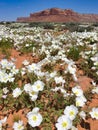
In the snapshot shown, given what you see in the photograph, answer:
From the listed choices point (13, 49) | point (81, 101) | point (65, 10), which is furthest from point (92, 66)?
point (65, 10)

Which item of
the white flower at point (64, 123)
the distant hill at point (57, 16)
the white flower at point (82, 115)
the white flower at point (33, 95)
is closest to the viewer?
the white flower at point (64, 123)

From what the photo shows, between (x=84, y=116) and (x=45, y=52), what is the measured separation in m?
3.99

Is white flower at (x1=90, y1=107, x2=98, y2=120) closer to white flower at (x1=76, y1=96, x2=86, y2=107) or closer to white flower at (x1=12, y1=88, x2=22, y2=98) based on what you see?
white flower at (x1=76, y1=96, x2=86, y2=107)

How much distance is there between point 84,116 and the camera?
15.4ft

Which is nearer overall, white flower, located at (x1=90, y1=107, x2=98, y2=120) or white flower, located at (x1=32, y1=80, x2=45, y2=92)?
white flower, located at (x1=90, y1=107, x2=98, y2=120)

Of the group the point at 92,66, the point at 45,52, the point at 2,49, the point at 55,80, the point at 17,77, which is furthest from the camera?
the point at 2,49

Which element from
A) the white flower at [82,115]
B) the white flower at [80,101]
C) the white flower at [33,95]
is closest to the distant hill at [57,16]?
the white flower at [33,95]

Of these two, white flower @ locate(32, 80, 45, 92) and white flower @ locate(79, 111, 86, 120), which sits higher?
white flower @ locate(32, 80, 45, 92)

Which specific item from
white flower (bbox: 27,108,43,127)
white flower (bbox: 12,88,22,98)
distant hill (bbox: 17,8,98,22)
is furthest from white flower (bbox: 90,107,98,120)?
distant hill (bbox: 17,8,98,22)

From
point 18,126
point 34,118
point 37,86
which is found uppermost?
point 37,86

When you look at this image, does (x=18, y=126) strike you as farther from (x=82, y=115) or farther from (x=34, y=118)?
(x=82, y=115)

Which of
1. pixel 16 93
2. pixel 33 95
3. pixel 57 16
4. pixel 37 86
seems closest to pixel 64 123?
pixel 33 95

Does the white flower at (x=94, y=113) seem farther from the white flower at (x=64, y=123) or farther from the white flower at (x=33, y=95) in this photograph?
the white flower at (x=33, y=95)

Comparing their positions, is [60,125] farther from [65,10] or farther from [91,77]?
[65,10]
